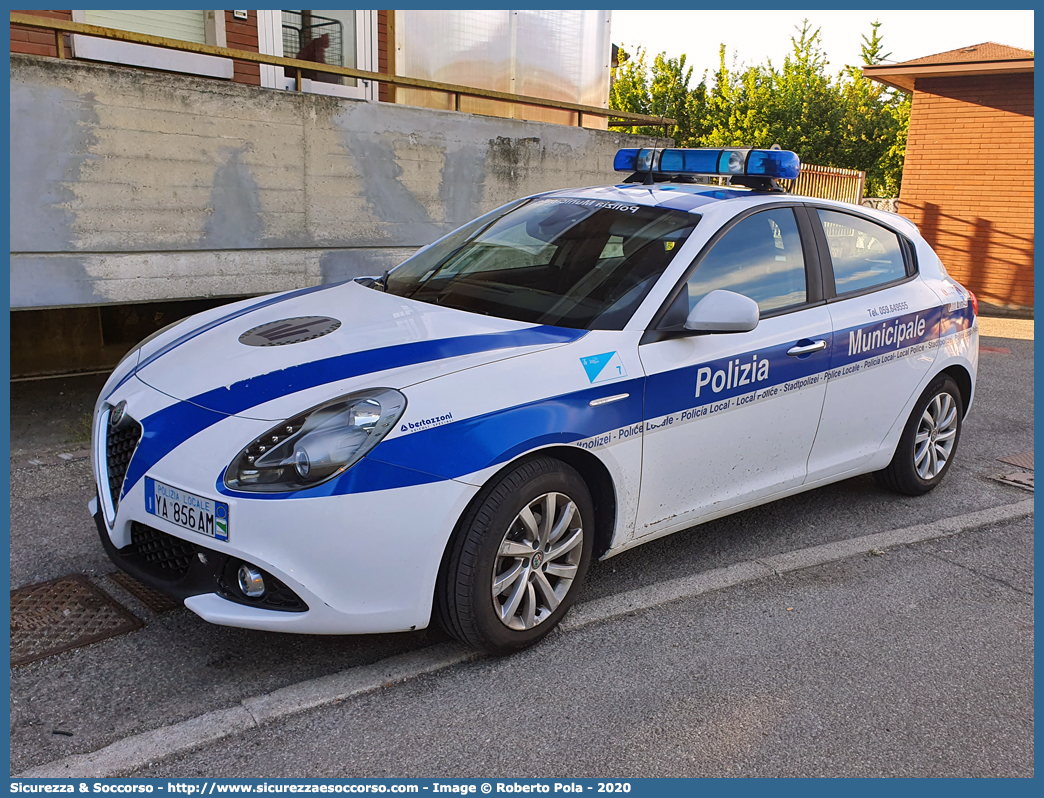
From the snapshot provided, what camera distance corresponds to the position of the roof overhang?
45.2 ft

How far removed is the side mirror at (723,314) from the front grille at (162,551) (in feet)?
6.51

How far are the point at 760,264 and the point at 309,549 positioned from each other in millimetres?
2368

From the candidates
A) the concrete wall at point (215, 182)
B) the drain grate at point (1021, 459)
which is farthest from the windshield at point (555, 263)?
the drain grate at point (1021, 459)

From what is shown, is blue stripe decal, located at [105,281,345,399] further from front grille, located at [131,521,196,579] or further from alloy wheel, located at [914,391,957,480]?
alloy wheel, located at [914,391,957,480]

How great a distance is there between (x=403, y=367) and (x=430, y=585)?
0.72 metres

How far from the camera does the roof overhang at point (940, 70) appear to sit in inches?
542

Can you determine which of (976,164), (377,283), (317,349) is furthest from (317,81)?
(976,164)

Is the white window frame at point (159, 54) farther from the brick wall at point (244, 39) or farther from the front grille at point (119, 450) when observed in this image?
the front grille at point (119, 450)

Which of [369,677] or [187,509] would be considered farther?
[369,677]

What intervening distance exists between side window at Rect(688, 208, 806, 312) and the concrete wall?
4.14 m

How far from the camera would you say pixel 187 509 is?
2818 mm

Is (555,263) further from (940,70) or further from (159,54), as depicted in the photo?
(940,70)

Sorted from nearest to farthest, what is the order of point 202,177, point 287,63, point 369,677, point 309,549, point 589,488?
1. point 309,549
2. point 369,677
3. point 589,488
4. point 202,177
5. point 287,63

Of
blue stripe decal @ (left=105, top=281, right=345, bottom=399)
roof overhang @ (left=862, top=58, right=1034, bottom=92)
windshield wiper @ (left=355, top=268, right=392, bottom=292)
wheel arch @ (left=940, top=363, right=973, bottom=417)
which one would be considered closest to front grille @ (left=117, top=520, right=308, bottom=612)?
blue stripe decal @ (left=105, top=281, right=345, bottom=399)
